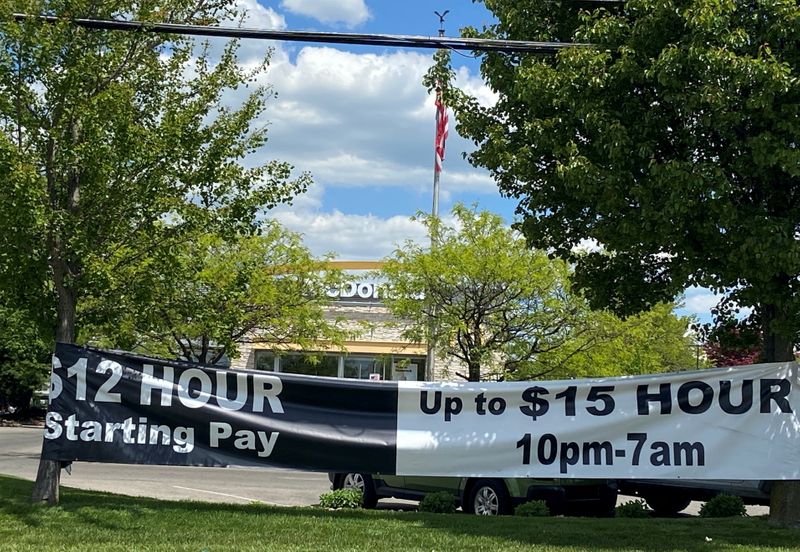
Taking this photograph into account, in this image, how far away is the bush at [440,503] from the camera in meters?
12.3

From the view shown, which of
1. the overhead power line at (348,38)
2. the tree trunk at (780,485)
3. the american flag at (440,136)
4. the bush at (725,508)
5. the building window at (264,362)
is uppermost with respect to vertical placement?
the american flag at (440,136)

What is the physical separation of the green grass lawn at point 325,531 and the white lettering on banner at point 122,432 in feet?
2.60

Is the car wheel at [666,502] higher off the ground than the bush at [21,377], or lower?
lower

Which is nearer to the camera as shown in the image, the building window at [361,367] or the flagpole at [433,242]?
the flagpole at [433,242]

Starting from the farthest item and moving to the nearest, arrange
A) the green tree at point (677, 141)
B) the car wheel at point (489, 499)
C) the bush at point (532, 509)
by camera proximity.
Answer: the car wheel at point (489, 499), the bush at point (532, 509), the green tree at point (677, 141)

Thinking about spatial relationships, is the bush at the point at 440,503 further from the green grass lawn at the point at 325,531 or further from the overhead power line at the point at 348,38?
the overhead power line at the point at 348,38

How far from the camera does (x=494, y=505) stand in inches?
471

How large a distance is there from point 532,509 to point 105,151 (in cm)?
699

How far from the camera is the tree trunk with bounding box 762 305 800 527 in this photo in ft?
29.4

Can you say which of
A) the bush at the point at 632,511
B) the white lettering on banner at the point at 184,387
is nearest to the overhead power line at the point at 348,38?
the white lettering on banner at the point at 184,387

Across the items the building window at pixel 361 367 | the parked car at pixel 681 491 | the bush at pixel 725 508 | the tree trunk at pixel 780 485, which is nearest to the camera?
the tree trunk at pixel 780 485

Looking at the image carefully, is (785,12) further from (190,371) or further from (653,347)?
(653,347)

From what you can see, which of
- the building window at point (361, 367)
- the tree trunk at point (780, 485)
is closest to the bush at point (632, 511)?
the tree trunk at point (780, 485)

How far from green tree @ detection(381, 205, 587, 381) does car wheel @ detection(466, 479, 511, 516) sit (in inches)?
302
